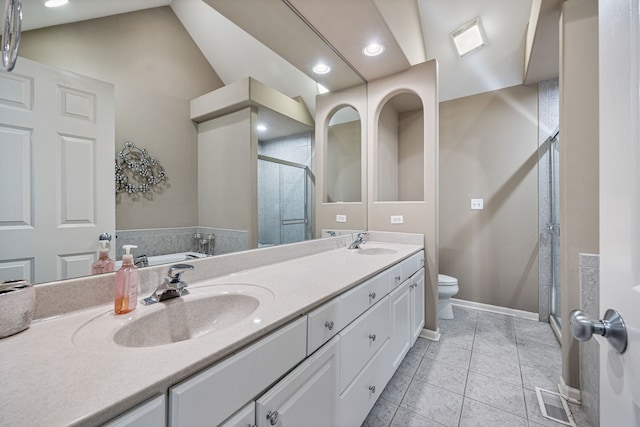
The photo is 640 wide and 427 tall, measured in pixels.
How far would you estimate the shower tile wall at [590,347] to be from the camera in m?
1.30

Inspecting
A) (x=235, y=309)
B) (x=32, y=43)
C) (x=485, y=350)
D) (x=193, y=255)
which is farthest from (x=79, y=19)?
(x=485, y=350)

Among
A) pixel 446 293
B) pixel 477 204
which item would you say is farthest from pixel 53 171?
pixel 477 204

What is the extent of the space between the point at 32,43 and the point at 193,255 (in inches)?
31.7

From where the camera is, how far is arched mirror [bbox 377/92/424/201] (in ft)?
9.57

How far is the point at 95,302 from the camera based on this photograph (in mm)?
854

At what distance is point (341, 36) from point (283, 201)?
1.27 metres

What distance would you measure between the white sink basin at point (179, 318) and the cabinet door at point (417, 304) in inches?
52.7

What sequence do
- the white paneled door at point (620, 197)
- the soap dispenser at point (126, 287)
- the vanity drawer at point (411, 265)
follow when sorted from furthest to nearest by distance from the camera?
the vanity drawer at point (411, 265)
the soap dispenser at point (126, 287)
the white paneled door at point (620, 197)

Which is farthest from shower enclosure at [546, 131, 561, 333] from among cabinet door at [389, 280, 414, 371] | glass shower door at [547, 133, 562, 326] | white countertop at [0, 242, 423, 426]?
white countertop at [0, 242, 423, 426]

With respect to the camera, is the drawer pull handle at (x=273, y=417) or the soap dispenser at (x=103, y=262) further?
the soap dispenser at (x=103, y=262)

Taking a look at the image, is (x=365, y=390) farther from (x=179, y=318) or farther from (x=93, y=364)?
(x=93, y=364)

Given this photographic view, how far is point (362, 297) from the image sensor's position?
1.22 m

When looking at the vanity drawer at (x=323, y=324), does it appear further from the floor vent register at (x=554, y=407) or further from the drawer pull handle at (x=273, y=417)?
the floor vent register at (x=554, y=407)

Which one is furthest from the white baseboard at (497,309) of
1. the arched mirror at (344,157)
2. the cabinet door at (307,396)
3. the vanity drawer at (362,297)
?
the cabinet door at (307,396)
